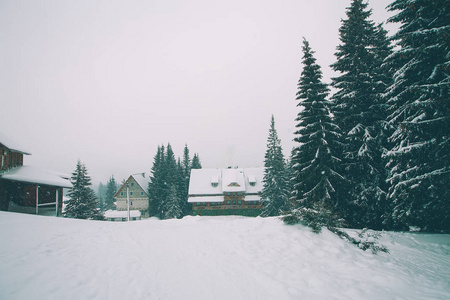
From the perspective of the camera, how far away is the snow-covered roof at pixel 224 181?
4391 cm

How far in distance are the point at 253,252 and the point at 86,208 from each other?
27502 millimetres

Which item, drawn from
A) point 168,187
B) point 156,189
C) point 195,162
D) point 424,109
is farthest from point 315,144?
point 195,162

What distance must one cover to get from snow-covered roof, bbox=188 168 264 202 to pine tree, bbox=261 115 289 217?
10481 millimetres

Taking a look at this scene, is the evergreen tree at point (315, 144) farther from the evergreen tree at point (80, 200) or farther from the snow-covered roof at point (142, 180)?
the snow-covered roof at point (142, 180)

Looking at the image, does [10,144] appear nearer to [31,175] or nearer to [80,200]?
[31,175]

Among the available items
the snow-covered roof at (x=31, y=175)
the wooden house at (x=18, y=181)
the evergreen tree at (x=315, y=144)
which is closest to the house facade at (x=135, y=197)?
the snow-covered roof at (x=31, y=175)

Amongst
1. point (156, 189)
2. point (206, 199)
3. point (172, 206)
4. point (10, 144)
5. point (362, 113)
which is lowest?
point (172, 206)

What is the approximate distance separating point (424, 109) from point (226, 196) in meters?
37.9

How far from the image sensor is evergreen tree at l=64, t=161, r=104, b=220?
1012 inches

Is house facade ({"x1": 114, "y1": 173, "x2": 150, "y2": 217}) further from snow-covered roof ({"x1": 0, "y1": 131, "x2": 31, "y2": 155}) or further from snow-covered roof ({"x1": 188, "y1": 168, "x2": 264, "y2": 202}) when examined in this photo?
snow-covered roof ({"x1": 0, "y1": 131, "x2": 31, "y2": 155})

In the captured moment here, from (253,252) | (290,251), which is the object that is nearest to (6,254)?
(253,252)

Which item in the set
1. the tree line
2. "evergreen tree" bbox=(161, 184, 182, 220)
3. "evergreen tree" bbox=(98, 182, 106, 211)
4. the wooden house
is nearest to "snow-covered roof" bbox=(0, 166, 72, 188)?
the wooden house

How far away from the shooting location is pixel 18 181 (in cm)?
1791

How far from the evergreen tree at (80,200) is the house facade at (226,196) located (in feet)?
63.6
